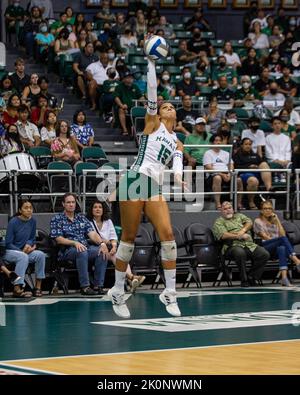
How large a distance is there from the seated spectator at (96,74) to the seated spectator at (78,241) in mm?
7049

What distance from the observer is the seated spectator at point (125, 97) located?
23922 millimetres

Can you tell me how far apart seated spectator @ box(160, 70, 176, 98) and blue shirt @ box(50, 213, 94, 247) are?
7.66 m

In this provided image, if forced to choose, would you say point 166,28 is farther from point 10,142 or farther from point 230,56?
point 10,142

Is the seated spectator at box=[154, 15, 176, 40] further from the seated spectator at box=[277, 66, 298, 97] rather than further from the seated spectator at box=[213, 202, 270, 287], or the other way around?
the seated spectator at box=[213, 202, 270, 287]

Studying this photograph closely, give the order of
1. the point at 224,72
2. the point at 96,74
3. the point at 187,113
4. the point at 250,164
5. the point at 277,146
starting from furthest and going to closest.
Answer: the point at 224,72, the point at 96,74, the point at 187,113, the point at 277,146, the point at 250,164

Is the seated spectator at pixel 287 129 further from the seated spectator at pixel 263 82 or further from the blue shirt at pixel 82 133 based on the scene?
the blue shirt at pixel 82 133

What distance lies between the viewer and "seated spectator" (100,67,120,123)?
2458 cm

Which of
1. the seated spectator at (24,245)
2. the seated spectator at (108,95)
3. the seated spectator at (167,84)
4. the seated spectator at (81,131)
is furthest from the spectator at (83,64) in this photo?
the seated spectator at (24,245)

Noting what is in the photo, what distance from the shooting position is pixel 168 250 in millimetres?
13477

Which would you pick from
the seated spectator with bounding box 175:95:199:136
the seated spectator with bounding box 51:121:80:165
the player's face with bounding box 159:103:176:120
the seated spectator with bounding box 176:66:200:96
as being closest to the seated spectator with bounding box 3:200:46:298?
the seated spectator with bounding box 51:121:80:165

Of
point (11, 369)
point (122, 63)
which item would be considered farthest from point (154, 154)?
point (122, 63)

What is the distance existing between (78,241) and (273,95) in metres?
9.88

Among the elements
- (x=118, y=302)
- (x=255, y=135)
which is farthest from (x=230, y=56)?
(x=118, y=302)
